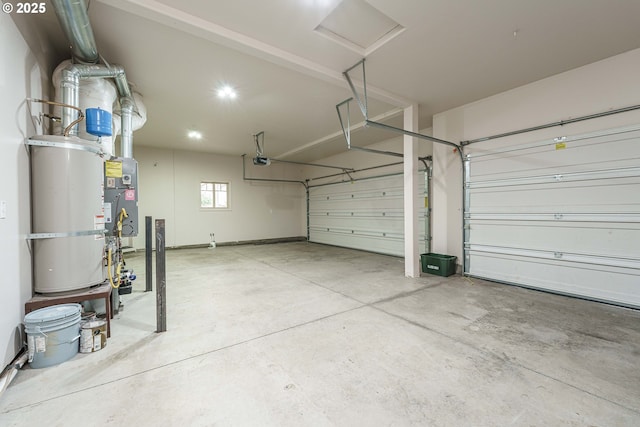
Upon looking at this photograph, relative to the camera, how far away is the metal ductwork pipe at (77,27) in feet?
5.86

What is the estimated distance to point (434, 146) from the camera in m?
4.62

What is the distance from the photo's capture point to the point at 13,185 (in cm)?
178

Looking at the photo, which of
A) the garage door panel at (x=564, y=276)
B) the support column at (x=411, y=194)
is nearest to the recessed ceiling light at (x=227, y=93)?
the support column at (x=411, y=194)

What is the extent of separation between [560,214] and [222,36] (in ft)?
14.9

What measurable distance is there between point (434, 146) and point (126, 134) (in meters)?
4.82

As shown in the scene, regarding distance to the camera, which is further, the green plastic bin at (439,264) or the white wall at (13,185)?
the green plastic bin at (439,264)

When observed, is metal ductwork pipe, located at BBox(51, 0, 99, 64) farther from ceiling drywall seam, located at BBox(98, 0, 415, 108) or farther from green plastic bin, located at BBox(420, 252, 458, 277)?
green plastic bin, located at BBox(420, 252, 458, 277)

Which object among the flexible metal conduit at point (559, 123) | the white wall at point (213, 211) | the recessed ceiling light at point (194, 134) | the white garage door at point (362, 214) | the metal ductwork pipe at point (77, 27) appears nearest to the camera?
the metal ductwork pipe at point (77, 27)

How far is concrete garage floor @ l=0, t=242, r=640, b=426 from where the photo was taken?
1.38 m

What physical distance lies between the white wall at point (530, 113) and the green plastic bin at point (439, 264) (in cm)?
21

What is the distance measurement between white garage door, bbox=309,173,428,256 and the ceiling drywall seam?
3.20 m

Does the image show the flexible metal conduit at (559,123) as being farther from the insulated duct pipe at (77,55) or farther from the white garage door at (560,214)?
the insulated duct pipe at (77,55)

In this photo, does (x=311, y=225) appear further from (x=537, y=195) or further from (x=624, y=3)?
(x=624, y=3)

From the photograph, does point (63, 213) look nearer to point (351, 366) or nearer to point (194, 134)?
point (351, 366)
